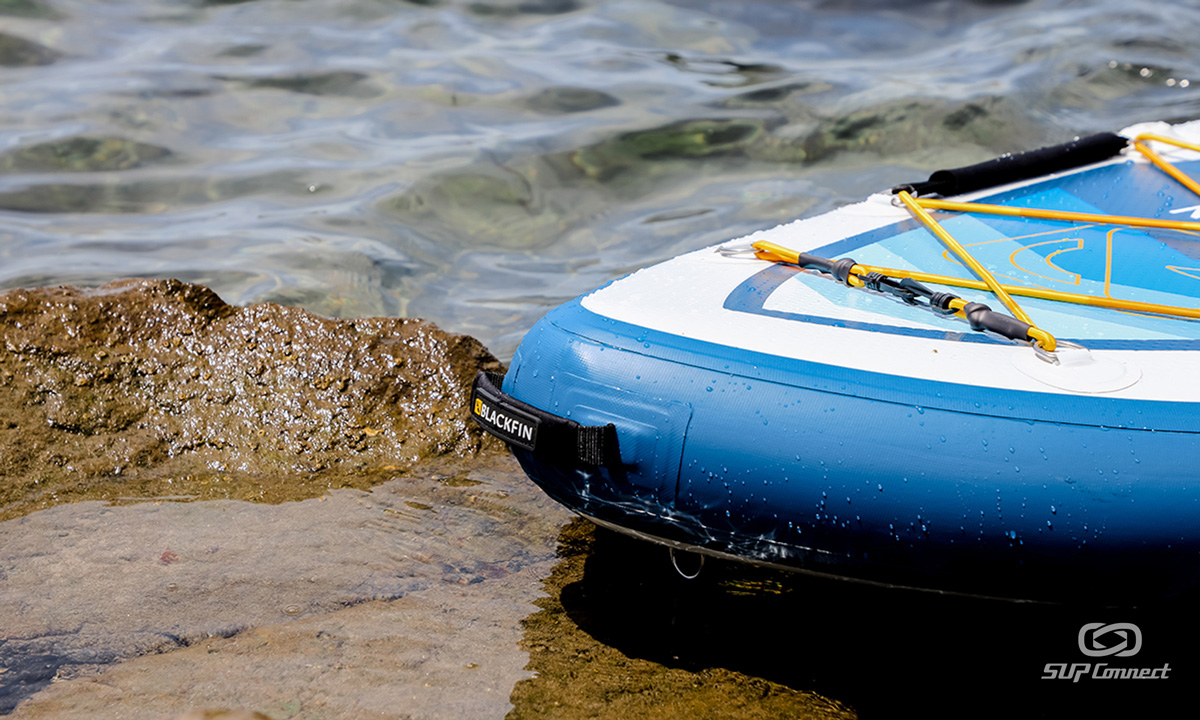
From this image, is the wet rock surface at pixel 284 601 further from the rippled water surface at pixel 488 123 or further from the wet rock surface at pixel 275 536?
the rippled water surface at pixel 488 123

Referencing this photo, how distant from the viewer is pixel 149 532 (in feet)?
8.07

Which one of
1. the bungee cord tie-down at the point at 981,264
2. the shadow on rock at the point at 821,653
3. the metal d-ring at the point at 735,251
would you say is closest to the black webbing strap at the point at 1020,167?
the bungee cord tie-down at the point at 981,264

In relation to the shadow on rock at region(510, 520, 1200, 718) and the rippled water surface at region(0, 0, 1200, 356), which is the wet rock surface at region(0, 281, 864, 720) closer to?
the shadow on rock at region(510, 520, 1200, 718)

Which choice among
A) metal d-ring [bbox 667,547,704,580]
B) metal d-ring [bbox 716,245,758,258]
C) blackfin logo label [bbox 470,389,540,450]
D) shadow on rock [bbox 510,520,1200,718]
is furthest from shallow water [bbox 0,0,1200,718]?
metal d-ring [bbox 716,245,758,258]

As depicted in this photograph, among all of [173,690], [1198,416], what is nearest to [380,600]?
[173,690]

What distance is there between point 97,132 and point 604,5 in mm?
3639

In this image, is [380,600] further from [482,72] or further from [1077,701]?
[482,72]

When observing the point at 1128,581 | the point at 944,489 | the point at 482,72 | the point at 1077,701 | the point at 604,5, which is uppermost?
the point at 604,5

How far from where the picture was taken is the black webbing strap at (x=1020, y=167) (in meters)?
3.15

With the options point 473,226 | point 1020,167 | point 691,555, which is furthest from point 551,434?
point 473,226

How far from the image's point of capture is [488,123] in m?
5.72

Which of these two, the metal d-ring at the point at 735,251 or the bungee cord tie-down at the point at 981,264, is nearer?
the bungee cord tie-down at the point at 981,264

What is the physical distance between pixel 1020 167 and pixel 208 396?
2.56m

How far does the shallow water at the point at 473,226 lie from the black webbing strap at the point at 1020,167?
1.45m
